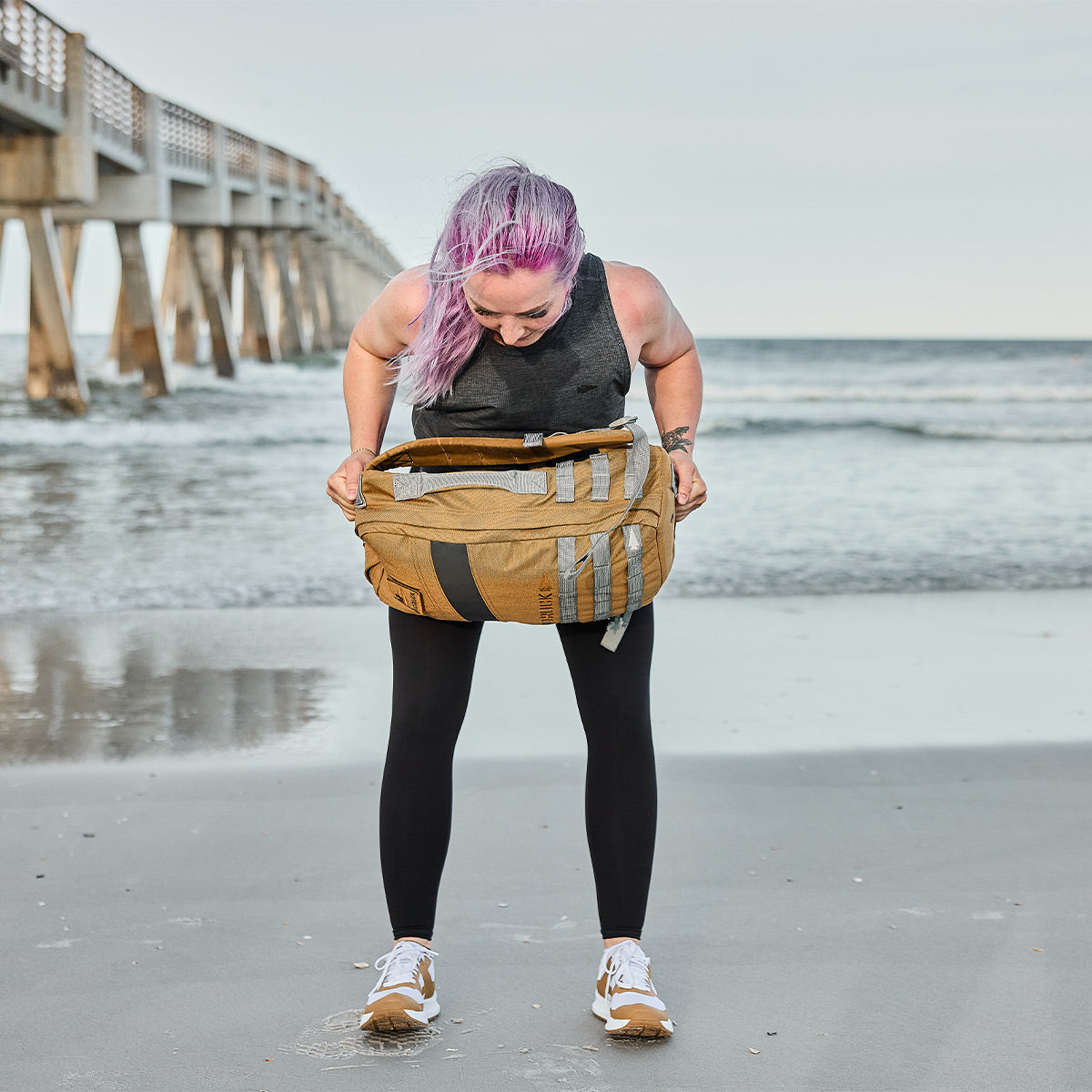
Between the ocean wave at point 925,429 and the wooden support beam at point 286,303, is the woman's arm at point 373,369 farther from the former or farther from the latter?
the wooden support beam at point 286,303

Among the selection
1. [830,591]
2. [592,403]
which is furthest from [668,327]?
[830,591]

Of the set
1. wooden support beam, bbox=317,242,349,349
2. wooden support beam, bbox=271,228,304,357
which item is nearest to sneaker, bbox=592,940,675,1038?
wooden support beam, bbox=271,228,304,357

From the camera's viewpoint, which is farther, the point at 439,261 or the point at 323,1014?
the point at 323,1014

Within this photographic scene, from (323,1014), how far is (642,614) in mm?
810

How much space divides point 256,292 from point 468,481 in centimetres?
2759

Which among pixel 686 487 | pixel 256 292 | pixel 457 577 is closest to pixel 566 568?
pixel 457 577

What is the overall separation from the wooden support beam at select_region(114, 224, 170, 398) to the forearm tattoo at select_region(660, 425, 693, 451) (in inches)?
733

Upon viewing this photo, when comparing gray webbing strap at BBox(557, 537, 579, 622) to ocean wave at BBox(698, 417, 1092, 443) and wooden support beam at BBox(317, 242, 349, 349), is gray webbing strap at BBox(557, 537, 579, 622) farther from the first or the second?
wooden support beam at BBox(317, 242, 349, 349)

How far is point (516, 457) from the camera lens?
1943mm

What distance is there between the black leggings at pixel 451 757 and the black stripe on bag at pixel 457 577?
0.13 metres

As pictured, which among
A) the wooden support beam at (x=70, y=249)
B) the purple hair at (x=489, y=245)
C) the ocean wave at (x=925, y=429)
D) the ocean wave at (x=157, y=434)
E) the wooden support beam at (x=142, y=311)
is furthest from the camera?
the wooden support beam at (x=70, y=249)

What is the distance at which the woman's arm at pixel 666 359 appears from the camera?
2.03 meters

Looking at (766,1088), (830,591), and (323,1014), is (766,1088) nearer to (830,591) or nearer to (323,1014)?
(323,1014)

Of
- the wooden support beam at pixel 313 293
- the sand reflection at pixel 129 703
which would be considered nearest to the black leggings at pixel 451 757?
the sand reflection at pixel 129 703
